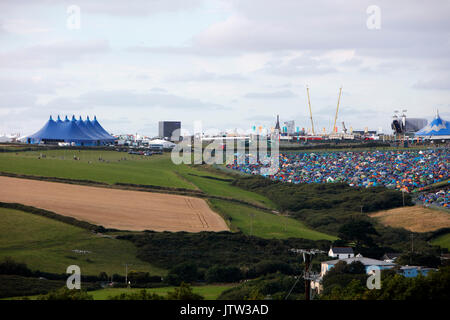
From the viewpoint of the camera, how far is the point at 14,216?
60.8 metres

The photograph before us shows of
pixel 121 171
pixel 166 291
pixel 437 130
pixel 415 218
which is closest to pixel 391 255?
pixel 415 218

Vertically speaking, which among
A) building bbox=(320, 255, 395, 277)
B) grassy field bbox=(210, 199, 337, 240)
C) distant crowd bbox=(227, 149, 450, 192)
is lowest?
building bbox=(320, 255, 395, 277)

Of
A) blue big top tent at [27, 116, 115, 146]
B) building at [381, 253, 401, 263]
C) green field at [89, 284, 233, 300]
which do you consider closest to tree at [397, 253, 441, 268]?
building at [381, 253, 401, 263]

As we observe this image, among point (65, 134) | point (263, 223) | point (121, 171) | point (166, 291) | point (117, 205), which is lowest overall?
point (166, 291)

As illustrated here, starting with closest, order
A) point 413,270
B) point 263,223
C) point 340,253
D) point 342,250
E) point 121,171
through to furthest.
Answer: point 413,270, point 340,253, point 342,250, point 263,223, point 121,171

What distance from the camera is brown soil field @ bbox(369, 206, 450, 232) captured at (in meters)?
73.0

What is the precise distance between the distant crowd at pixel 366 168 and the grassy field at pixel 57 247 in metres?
49.8

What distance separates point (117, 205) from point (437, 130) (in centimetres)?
11165

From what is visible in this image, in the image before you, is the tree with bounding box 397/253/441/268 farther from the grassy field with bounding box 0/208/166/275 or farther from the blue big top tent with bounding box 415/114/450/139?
the blue big top tent with bounding box 415/114/450/139

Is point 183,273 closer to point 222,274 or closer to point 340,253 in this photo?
point 222,274

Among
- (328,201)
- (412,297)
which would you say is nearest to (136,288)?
(412,297)

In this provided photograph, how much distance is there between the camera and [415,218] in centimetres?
7694

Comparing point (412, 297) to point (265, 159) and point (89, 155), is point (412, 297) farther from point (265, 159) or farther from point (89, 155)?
point (265, 159)

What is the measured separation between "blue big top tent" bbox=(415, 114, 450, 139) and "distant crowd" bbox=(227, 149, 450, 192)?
1524 inches
